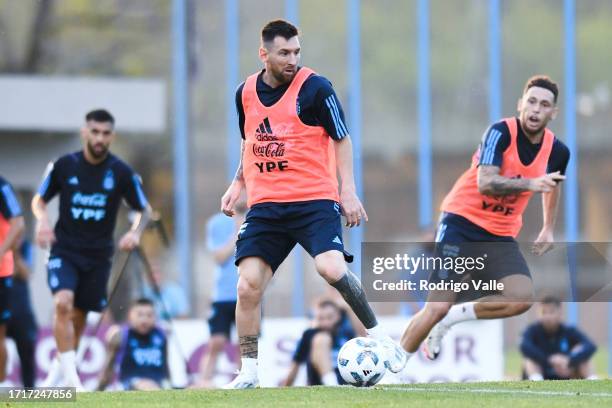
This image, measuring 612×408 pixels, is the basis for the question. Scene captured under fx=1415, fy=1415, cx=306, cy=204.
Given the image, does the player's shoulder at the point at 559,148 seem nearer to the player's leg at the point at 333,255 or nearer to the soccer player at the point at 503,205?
the soccer player at the point at 503,205

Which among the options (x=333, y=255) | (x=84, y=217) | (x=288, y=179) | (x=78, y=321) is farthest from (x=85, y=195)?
(x=333, y=255)

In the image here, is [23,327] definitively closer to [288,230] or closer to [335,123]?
[288,230]

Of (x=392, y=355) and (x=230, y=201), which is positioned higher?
(x=230, y=201)

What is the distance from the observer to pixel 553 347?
1552 cm

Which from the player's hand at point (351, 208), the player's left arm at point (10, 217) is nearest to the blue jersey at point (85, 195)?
the player's left arm at point (10, 217)

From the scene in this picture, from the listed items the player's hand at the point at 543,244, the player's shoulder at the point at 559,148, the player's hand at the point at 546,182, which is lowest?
the player's hand at the point at 543,244

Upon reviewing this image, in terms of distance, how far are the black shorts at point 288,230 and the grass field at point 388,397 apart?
853mm

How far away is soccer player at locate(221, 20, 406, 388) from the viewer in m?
8.63

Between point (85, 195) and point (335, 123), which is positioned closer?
point (335, 123)

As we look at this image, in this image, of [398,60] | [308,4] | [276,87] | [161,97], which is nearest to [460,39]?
[398,60]

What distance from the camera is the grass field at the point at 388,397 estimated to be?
7.71 m

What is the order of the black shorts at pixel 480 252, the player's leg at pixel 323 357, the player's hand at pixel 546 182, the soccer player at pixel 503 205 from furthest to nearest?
1. the player's leg at pixel 323 357
2. the black shorts at pixel 480 252
3. the soccer player at pixel 503 205
4. the player's hand at pixel 546 182

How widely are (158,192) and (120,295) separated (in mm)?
4437

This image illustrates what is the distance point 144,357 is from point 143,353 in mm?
42
